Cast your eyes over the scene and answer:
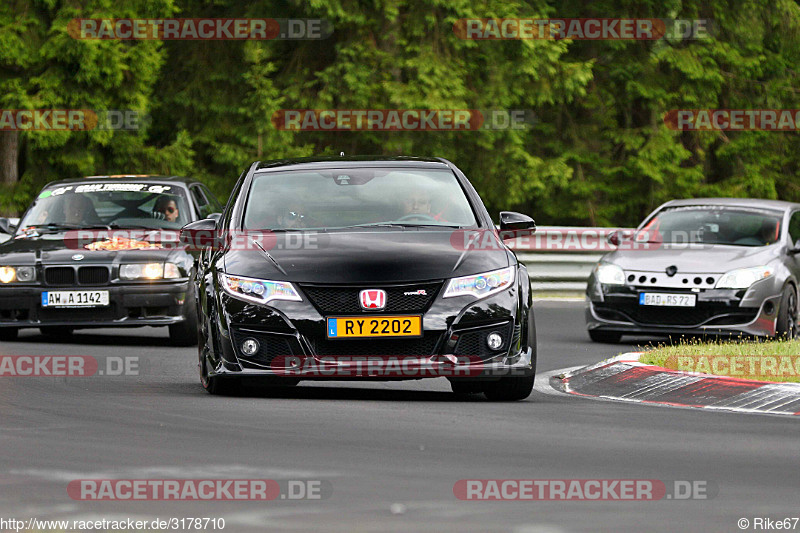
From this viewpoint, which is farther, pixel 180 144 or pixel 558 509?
pixel 180 144

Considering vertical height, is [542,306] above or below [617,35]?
below

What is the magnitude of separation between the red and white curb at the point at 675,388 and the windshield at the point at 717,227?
4460 millimetres

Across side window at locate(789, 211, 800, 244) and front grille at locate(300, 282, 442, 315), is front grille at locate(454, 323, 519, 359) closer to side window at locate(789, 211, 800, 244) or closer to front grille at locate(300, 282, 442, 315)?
front grille at locate(300, 282, 442, 315)

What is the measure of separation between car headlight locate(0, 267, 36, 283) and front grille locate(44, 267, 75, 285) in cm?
14

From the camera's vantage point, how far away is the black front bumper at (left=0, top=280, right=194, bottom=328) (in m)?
15.2

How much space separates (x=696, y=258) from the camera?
15.9 meters

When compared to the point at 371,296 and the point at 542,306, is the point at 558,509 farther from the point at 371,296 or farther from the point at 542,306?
the point at 542,306

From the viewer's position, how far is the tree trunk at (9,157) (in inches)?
1141

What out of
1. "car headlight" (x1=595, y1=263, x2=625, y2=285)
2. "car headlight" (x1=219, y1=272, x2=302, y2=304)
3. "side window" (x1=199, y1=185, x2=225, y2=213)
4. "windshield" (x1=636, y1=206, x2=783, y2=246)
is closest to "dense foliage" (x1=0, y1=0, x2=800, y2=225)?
"side window" (x1=199, y1=185, x2=225, y2=213)

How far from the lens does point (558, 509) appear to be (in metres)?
6.73

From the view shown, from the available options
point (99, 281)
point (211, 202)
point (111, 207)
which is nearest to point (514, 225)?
point (99, 281)

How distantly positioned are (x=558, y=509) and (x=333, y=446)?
1873 millimetres

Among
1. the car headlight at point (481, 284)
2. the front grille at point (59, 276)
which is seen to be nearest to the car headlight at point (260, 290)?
the car headlight at point (481, 284)

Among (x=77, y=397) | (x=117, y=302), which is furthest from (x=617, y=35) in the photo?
(x=77, y=397)
